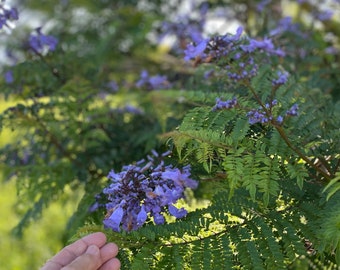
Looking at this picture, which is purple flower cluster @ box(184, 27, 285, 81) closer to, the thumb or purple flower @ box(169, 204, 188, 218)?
purple flower @ box(169, 204, 188, 218)

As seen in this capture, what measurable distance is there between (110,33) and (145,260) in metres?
3.99

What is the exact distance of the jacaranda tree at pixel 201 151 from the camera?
70.9 inches

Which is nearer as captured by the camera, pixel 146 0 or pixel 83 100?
pixel 83 100

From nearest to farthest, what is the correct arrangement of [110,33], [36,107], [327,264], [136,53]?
[327,264] → [36,107] → [110,33] → [136,53]

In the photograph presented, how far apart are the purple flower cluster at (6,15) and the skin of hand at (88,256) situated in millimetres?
1463

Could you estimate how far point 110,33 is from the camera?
5465 mm

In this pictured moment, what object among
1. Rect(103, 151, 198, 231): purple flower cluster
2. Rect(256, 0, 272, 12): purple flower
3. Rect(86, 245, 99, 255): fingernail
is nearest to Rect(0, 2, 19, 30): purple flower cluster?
Rect(103, 151, 198, 231): purple flower cluster

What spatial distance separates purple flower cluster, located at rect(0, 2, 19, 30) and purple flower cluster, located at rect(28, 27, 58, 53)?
Result: 51cm

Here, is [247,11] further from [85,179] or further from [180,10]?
[85,179]

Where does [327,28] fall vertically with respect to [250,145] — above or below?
above

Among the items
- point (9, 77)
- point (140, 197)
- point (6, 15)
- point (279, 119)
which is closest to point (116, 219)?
point (140, 197)

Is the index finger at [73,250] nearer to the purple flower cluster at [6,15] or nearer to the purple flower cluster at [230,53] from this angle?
the purple flower cluster at [230,53]

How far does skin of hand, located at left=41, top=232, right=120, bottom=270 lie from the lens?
164 cm

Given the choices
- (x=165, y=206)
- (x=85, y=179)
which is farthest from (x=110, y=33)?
(x=165, y=206)
